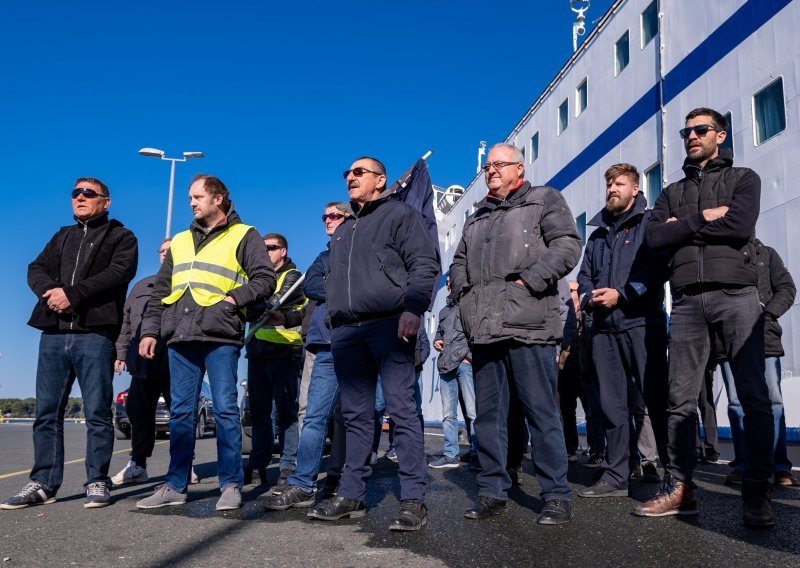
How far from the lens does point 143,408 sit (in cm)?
566

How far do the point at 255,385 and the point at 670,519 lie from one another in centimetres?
332

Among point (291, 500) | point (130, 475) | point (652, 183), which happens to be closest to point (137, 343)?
point (130, 475)

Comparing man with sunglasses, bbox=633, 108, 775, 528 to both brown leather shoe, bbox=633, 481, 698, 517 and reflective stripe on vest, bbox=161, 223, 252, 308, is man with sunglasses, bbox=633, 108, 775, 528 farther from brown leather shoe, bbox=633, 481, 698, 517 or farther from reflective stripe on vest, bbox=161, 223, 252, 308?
reflective stripe on vest, bbox=161, 223, 252, 308

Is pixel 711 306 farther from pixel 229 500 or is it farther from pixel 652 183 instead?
pixel 652 183

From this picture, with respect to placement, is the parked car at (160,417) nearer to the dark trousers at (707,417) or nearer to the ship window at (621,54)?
the dark trousers at (707,417)

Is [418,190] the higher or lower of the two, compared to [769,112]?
lower

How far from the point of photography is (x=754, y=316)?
137 inches

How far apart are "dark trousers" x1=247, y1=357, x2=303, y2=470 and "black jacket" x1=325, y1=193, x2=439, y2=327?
66.3 inches

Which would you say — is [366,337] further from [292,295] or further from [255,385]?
[255,385]

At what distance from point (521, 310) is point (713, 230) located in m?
1.08

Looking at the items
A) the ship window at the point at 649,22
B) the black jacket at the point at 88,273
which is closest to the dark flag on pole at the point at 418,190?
the black jacket at the point at 88,273

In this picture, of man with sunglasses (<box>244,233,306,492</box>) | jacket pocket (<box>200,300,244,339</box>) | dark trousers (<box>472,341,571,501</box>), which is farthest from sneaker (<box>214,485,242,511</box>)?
dark trousers (<box>472,341,571,501</box>)

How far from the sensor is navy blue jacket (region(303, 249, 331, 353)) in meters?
4.74

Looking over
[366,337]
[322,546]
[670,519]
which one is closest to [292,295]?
[366,337]
